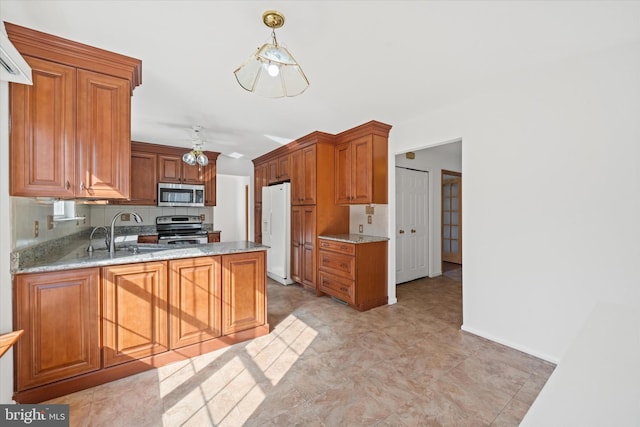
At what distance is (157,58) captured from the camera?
207 cm

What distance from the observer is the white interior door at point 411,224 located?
4.54 metres

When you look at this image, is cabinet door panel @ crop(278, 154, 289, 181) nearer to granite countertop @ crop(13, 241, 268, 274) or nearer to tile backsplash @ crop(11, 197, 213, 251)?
granite countertop @ crop(13, 241, 268, 274)

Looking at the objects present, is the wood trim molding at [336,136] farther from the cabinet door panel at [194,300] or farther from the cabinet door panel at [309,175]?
the cabinet door panel at [194,300]

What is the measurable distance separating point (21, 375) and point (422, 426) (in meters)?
2.49

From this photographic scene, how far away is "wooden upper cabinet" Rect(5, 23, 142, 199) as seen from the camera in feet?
5.61

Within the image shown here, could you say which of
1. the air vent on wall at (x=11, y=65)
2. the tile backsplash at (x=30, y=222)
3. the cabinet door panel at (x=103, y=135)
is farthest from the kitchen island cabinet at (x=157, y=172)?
the air vent on wall at (x=11, y=65)

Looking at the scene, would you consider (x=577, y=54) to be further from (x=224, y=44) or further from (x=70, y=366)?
(x=70, y=366)

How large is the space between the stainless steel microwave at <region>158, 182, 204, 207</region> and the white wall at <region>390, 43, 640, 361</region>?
13.8 ft

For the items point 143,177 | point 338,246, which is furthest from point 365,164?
point 143,177

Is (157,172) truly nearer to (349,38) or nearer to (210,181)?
(210,181)

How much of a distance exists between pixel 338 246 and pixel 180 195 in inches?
120

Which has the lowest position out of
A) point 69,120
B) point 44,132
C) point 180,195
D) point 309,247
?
point 309,247

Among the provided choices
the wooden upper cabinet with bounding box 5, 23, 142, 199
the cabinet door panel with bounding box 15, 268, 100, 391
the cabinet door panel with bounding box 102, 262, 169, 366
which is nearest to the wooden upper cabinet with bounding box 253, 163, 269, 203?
the wooden upper cabinet with bounding box 5, 23, 142, 199

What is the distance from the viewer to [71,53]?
6.06 ft
